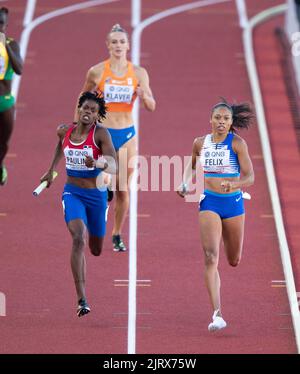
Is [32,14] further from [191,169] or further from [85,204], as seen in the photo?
[85,204]

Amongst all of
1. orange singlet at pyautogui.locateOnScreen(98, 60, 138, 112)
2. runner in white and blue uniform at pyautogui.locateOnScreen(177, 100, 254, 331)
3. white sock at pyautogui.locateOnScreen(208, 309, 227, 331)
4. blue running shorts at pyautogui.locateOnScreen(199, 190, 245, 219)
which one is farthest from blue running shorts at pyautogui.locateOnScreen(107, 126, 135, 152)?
white sock at pyautogui.locateOnScreen(208, 309, 227, 331)

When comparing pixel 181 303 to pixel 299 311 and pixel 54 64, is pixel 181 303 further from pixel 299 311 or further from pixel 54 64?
pixel 54 64

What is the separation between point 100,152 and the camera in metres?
12.5

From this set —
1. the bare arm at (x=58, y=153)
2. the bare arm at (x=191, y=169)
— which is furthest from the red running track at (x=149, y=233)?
the bare arm at (x=58, y=153)

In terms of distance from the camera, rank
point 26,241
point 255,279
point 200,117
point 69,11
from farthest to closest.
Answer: point 69,11
point 200,117
point 26,241
point 255,279

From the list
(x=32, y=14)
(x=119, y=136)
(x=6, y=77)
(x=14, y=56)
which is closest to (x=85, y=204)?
(x=119, y=136)

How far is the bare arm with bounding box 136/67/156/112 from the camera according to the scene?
1420 centimetres

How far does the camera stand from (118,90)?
1453 cm

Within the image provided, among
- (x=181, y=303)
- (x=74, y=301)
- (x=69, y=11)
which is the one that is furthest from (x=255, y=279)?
(x=69, y=11)

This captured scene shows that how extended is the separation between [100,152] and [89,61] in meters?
8.99

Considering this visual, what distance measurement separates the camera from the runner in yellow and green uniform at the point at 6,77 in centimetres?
1550

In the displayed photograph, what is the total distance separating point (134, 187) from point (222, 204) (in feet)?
14.9

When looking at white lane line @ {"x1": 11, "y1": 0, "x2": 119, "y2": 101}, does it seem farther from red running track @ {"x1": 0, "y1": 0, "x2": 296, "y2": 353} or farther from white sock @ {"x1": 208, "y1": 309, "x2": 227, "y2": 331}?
white sock @ {"x1": 208, "y1": 309, "x2": 227, "y2": 331}

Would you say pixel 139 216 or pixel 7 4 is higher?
pixel 7 4
